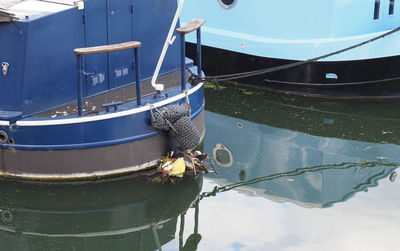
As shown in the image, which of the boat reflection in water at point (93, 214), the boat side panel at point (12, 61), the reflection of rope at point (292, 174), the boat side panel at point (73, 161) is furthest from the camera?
the reflection of rope at point (292, 174)

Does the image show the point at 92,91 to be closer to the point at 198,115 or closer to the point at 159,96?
the point at 159,96

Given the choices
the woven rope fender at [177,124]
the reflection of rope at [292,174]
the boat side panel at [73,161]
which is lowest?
the reflection of rope at [292,174]

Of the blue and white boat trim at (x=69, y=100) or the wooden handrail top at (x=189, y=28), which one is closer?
the blue and white boat trim at (x=69, y=100)

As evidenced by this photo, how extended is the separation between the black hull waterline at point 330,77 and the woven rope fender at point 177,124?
2917 millimetres

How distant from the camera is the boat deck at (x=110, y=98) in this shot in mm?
5871

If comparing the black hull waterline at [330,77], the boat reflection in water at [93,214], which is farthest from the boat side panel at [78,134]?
the black hull waterline at [330,77]

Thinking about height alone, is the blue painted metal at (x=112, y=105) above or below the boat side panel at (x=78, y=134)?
above

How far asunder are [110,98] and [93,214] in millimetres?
1367

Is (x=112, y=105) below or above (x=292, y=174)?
above

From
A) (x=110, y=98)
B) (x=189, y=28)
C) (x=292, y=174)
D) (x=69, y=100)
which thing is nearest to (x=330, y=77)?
(x=292, y=174)

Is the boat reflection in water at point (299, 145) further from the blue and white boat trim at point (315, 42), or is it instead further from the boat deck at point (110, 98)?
the boat deck at point (110, 98)

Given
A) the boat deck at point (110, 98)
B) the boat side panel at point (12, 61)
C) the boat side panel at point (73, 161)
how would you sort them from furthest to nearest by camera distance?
the boat deck at point (110, 98) < the boat side panel at point (73, 161) < the boat side panel at point (12, 61)

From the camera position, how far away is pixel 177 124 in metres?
5.99

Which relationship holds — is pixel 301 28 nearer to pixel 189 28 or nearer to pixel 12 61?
pixel 189 28
